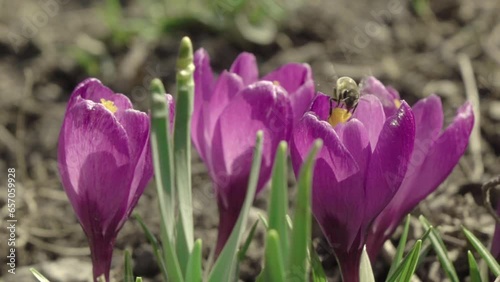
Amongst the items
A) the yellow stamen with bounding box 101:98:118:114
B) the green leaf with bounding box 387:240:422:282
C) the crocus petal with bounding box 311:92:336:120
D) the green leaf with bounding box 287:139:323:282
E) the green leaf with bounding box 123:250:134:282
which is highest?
the yellow stamen with bounding box 101:98:118:114

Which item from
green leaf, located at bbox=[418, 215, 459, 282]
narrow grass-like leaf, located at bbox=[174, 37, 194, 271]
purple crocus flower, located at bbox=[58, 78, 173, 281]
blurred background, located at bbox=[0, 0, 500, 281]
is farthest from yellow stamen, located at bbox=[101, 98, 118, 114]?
blurred background, located at bbox=[0, 0, 500, 281]

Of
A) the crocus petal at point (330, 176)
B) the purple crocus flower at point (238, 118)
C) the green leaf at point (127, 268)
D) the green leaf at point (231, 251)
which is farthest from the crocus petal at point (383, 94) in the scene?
the green leaf at point (127, 268)

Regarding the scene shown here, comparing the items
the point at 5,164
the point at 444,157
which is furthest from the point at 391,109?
the point at 5,164

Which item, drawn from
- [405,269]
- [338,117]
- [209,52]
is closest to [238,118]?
[338,117]

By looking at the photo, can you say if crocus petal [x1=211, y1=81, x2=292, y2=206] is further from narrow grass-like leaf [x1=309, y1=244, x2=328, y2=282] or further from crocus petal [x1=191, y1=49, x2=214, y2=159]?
narrow grass-like leaf [x1=309, y1=244, x2=328, y2=282]

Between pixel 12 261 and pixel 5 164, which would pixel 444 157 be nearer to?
pixel 12 261

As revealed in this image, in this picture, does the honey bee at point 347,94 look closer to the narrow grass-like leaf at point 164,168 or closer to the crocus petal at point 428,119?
the crocus petal at point 428,119
